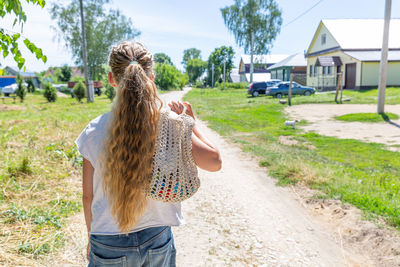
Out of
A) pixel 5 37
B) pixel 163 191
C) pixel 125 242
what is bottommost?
pixel 125 242

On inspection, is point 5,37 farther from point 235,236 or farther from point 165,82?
point 165,82

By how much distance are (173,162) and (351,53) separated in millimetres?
31819

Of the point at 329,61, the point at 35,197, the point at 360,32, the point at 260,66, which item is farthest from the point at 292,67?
the point at 35,197

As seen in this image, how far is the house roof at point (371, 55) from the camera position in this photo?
26.4 meters

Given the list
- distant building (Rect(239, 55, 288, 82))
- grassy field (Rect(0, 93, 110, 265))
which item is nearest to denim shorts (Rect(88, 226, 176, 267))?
grassy field (Rect(0, 93, 110, 265))

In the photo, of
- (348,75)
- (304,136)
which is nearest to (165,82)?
(348,75)

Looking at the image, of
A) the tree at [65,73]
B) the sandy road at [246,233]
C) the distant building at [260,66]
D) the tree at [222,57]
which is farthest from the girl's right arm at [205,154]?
the tree at [65,73]

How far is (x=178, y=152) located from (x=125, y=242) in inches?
20.4

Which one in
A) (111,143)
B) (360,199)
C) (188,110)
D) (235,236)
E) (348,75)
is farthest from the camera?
(348,75)

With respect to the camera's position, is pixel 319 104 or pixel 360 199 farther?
pixel 319 104

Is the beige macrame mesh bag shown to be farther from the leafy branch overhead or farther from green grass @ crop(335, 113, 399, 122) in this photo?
the leafy branch overhead

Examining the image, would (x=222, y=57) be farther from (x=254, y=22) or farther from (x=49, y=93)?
(x=49, y=93)

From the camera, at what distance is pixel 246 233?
362 cm

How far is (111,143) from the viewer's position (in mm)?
1436
